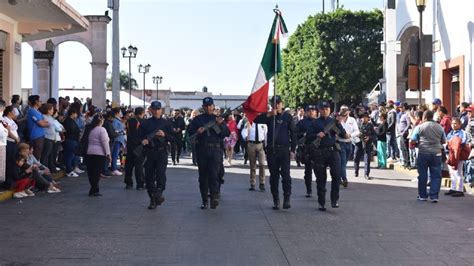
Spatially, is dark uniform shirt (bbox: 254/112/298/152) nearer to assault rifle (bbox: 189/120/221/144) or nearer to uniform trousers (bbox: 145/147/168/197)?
assault rifle (bbox: 189/120/221/144)

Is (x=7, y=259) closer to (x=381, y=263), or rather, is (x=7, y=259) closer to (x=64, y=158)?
(x=381, y=263)

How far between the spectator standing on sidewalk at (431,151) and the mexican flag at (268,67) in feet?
9.97

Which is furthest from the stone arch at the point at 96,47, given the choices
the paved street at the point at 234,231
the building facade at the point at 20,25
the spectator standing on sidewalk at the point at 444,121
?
the spectator standing on sidewalk at the point at 444,121

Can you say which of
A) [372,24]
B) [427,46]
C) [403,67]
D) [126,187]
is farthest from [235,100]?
[126,187]

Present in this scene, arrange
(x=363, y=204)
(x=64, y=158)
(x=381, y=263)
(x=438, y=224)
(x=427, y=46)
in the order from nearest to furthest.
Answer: (x=381, y=263) < (x=438, y=224) < (x=363, y=204) < (x=64, y=158) < (x=427, y=46)

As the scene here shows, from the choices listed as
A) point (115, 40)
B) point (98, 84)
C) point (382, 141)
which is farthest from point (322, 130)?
point (98, 84)

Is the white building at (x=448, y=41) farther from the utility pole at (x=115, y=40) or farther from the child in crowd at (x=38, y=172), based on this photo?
the child in crowd at (x=38, y=172)

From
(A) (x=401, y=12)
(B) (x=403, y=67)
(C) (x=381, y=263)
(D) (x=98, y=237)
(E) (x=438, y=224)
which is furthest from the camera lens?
(B) (x=403, y=67)

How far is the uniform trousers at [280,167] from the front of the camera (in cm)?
1119

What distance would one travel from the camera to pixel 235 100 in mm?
96938

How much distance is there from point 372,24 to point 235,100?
168ft

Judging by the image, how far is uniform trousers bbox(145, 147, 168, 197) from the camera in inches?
437

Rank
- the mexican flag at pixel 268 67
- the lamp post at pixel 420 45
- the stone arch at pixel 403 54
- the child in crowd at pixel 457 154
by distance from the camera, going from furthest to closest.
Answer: the stone arch at pixel 403 54, the lamp post at pixel 420 45, the child in crowd at pixel 457 154, the mexican flag at pixel 268 67

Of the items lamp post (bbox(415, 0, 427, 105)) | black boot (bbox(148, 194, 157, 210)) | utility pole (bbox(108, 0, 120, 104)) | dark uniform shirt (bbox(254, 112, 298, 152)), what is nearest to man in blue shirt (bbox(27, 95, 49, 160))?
black boot (bbox(148, 194, 157, 210))
